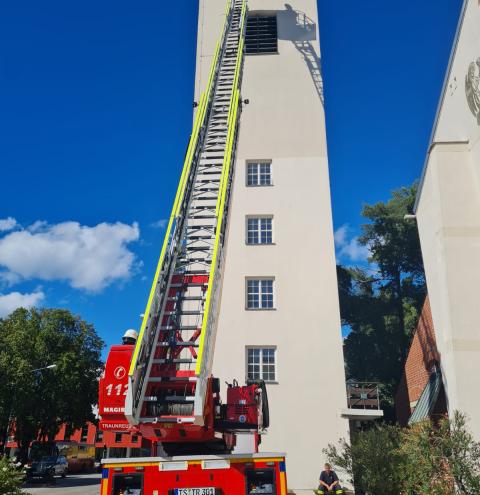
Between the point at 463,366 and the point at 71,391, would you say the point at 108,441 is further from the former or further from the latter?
the point at 71,391

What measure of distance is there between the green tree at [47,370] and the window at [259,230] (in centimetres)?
1608

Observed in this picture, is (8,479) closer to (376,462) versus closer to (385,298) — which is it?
(376,462)

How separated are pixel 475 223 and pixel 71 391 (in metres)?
27.3

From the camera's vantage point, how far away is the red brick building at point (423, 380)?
15.1 metres

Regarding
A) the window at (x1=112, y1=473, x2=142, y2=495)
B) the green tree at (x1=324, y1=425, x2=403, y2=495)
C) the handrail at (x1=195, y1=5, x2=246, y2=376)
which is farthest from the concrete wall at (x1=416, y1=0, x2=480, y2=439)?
the window at (x1=112, y1=473, x2=142, y2=495)

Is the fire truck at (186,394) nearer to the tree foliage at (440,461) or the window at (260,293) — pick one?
the tree foliage at (440,461)

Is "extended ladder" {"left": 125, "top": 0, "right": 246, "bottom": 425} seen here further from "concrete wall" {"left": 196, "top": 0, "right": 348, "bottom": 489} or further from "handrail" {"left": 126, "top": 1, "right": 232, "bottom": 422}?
"concrete wall" {"left": 196, "top": 0, "right": 348, "bottom": 489}

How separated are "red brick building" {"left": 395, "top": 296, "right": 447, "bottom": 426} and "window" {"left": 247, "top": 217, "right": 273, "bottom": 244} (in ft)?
22.6

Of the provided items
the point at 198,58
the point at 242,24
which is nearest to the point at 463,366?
the point at 242,24

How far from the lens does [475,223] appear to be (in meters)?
13.8

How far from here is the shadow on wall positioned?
2319 centimetres

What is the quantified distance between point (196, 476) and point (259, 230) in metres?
14.0

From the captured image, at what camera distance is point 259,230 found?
66.6ft

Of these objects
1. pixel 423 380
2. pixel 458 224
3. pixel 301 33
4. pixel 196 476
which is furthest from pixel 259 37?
pixel 196 476
